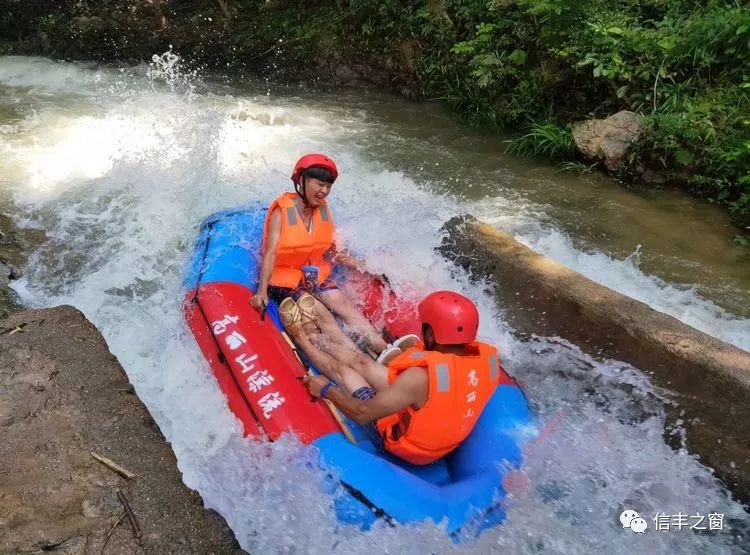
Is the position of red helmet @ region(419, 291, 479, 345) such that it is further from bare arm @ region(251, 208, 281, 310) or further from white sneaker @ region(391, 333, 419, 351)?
bare arm @ region(251, 208, 281, 310)

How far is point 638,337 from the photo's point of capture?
3271 millimetres

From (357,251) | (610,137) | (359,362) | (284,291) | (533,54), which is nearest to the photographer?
(359,362)

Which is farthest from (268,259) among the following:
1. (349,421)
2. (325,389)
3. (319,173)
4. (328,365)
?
(349,421)

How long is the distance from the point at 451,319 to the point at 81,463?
164cm

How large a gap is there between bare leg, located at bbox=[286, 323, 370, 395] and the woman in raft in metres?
0.10

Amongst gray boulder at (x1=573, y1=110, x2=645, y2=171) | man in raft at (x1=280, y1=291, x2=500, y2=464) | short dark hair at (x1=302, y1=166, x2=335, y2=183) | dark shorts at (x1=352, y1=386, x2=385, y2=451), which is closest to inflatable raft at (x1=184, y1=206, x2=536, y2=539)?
dark shorts at (x1=352, y1=386, x2=385, y2=451)

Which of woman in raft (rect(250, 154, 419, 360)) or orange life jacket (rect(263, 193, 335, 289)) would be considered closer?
woman in raft (rect(250, 154, 419, 360))

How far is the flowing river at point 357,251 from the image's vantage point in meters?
2.66

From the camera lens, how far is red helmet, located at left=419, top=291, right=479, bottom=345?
260 centimetres

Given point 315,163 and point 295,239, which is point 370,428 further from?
point 315,163

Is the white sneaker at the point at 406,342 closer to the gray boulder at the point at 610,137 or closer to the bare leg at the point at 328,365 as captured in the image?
the bare leg at the point at 328,365

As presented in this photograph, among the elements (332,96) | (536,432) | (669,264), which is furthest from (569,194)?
(332,96)

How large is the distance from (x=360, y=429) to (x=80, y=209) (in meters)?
4.07

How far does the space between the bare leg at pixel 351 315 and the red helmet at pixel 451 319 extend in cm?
98
